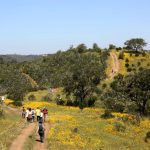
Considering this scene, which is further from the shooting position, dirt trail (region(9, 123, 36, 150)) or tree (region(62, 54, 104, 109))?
tree (region(62, 54, 104, 109))

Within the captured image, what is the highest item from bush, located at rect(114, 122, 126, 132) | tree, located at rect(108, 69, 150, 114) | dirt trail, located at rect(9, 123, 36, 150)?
tree, located at rect(108, 69, 150, 114)

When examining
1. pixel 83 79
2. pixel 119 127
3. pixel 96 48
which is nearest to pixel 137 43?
pixel 96 48

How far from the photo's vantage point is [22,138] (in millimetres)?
31609

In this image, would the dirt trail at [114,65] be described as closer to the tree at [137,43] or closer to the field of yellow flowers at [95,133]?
the tree at [137,43]

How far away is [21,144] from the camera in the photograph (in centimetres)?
2916

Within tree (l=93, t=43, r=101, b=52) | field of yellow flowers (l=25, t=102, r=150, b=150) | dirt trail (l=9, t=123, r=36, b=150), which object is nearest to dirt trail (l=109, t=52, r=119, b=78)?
tree (l=93, t=43, r=101, b=52)

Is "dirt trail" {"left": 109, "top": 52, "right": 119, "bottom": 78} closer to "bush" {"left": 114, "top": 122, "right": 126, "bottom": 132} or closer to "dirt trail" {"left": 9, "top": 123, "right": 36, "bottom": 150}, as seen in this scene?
"bush" {"left": 114, "top": 122, "right": 126, "bottom": 132}

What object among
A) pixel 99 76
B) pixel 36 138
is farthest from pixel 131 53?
pixel 36 138

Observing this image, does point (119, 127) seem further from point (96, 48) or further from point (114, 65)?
point (96, 48)

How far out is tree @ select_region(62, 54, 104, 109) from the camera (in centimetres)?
6900

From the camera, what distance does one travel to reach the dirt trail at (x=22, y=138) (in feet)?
92.4

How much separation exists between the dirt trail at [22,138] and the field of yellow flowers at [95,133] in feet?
6.31

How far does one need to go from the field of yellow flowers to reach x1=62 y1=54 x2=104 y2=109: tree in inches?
609

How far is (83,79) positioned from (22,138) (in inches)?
1486
